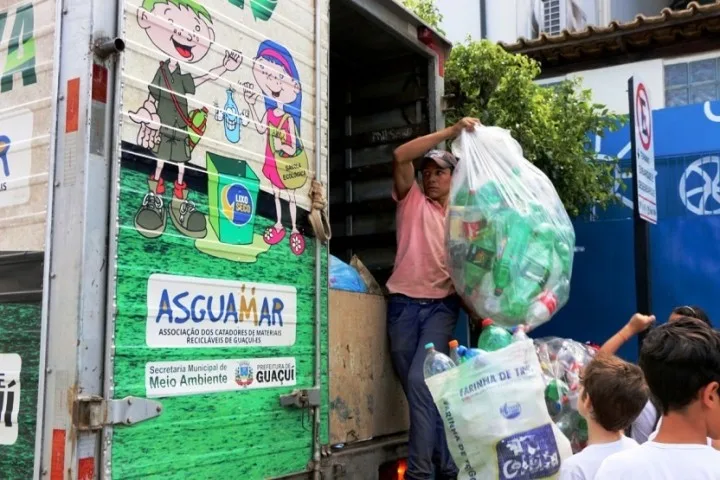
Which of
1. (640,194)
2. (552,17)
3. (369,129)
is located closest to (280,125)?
(369,129)

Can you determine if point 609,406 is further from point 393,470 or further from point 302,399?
point 393,470

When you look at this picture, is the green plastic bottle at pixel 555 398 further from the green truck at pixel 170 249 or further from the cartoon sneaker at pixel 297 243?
the cartoon sneaker at pixel 297 243

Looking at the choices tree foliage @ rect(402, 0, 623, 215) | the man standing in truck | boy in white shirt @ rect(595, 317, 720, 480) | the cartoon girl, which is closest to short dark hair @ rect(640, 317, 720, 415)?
boy in white shirt @ rect(595, 317, 720, 480)

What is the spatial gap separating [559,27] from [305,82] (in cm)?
808

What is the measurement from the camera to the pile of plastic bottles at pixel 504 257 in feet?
10.9

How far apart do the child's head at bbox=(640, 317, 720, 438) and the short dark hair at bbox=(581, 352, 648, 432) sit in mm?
498

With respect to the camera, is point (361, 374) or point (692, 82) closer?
point (361, 374)

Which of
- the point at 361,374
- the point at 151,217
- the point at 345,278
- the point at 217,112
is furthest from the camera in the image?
the point at 345,278

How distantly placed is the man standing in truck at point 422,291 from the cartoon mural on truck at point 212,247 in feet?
1.84

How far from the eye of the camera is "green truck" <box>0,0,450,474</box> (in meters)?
2.14

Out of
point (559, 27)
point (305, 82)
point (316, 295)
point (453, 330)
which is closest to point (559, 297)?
point (453, 330)

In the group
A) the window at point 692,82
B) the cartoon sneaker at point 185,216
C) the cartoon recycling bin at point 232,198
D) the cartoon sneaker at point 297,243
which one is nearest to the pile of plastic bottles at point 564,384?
the cartoon sneaker at point 297,243

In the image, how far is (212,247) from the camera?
98.0 inches

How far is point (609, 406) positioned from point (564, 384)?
1.00 m
